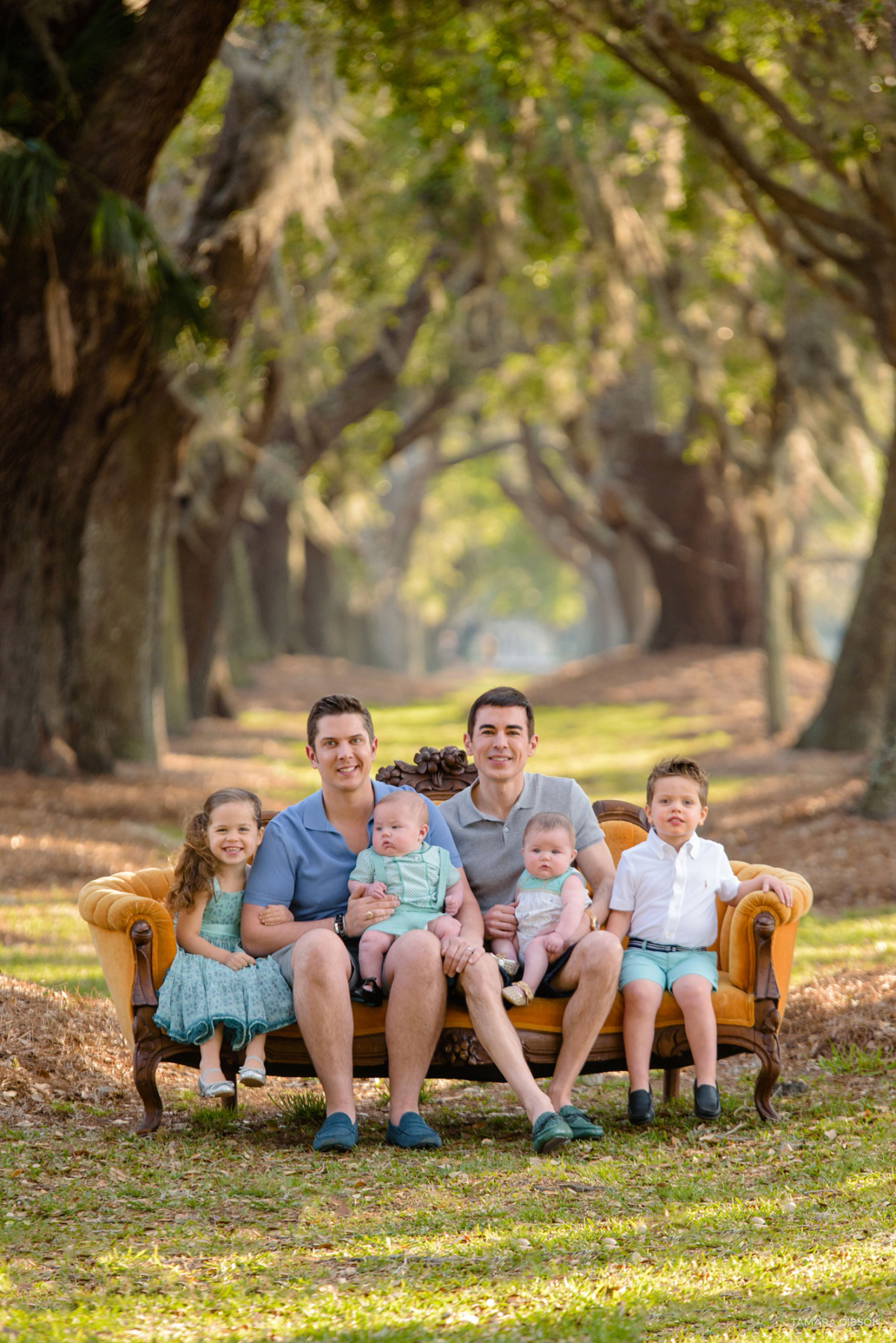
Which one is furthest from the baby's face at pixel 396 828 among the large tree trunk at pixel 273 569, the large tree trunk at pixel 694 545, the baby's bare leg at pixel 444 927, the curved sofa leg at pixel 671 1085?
the large tree trunk at pixel 273 569

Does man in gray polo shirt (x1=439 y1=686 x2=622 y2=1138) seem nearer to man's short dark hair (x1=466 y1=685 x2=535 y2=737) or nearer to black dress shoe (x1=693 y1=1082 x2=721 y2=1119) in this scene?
man's short dark hair (x1=466 y1=685 x2=535 y2=737)

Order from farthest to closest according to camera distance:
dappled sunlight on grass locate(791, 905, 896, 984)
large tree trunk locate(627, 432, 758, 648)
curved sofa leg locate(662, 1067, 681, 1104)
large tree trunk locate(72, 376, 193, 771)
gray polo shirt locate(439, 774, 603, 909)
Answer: large tree trunk locate(627, 432, 758, 648) → large tree trunk locate(72, 376, 193, 771) → dappled sunlight on grass locate(791, 905, 896, 984) → curved sofa leg locate(662, 1067, 681, 1104) → gray polo shirt locate(439, 774, 603, 909)

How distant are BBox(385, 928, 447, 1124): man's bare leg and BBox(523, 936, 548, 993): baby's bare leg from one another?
0.30 metres

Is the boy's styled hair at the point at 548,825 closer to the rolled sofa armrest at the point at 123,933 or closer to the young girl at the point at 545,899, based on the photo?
the young girl at the point at 545,899

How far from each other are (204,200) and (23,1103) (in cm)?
839

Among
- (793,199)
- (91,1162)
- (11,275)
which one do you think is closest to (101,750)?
(11,275)

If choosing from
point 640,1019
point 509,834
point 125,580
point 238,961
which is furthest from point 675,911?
point 125,580

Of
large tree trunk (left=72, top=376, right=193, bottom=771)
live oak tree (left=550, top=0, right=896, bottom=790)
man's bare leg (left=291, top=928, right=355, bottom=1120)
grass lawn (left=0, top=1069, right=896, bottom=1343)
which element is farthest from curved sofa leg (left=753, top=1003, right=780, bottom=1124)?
large tree trunk (left=72, top=376, right=193, bottom=771)

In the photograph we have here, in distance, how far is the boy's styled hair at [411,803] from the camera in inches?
179

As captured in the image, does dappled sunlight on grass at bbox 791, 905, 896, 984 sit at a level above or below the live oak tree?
below

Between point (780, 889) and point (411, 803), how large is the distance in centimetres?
123

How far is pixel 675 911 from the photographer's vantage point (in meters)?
4.73

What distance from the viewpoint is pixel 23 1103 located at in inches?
184

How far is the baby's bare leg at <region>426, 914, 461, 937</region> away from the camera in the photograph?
176 inches
